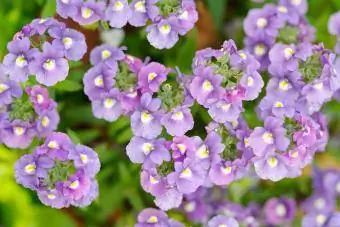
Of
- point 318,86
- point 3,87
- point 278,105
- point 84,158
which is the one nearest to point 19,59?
point 3,87

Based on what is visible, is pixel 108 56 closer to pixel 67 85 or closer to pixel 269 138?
pixel 67 85

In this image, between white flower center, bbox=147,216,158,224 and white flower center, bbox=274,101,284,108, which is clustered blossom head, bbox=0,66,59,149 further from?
white flower center, bbox=274,101,284,108

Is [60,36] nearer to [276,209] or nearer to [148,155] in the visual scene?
[148,155]

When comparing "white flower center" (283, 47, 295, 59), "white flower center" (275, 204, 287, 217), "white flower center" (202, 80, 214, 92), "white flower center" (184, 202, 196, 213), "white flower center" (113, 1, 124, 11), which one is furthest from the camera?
"white flower center" (275, 204, 287, 217)

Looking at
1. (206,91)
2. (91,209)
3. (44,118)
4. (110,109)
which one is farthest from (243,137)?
(91,209)

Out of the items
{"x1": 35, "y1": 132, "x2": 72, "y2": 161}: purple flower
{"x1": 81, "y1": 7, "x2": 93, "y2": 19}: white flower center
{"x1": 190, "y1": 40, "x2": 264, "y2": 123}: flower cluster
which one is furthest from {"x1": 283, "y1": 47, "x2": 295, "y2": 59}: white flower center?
{"x1": 35, "y1": 132, "x2": 72, "y2": 161}: purple flower

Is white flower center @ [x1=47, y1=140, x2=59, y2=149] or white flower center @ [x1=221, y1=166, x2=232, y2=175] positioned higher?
white flower center @ [x1=47, y1=140, x2=59, y2=149]

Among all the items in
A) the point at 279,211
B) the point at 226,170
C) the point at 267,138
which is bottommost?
the point at 279,211
